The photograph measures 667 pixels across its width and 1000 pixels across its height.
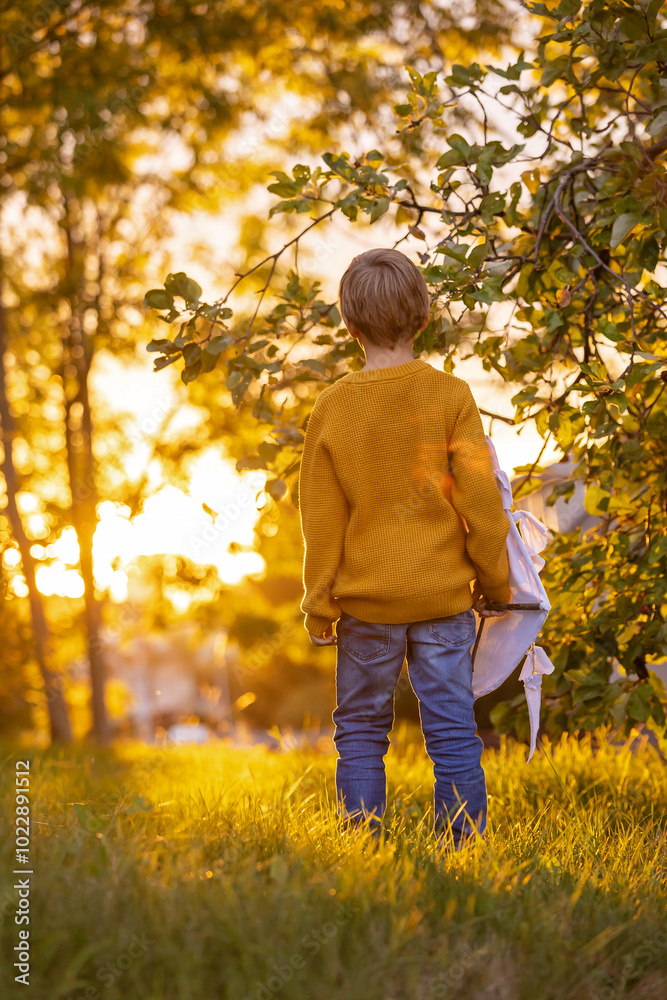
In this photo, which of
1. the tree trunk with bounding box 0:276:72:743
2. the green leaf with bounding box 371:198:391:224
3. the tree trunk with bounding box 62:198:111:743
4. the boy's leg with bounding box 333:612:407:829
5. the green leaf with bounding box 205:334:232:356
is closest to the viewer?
the boy's leg with bounding box 333:612:407:829

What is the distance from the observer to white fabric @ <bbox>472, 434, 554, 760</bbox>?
273 centimetres

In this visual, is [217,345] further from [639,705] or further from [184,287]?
[639,705]

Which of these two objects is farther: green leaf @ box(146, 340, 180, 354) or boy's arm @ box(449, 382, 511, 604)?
green leaf @ box(146, 340, 180, 354)

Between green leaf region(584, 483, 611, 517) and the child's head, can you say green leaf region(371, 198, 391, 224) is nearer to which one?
the child's head

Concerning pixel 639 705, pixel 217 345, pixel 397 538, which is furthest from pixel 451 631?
pixel 217 345

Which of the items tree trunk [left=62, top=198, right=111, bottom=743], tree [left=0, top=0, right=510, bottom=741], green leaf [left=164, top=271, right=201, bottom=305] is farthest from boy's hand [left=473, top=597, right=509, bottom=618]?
tree trunk [left=62, top=198, right=111, bottom=743]

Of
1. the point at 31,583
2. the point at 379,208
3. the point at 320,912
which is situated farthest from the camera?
the point at 31,583

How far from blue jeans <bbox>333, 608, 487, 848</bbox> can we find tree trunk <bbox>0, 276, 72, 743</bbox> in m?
6.95

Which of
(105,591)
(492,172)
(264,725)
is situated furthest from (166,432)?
(264,725)

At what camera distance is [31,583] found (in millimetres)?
9234

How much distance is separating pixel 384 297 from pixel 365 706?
132 centimetres

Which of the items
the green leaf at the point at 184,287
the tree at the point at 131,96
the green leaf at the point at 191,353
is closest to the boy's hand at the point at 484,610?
the green leaf at the point at 191,353

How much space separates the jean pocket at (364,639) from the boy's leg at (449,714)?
10 centimetres

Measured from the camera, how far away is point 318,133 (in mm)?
7520
